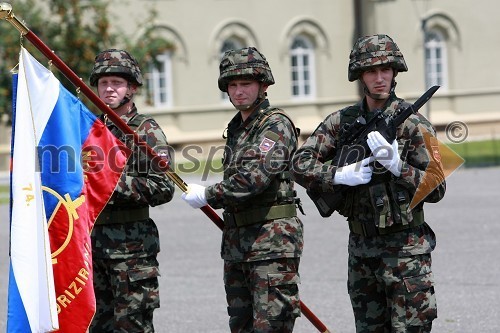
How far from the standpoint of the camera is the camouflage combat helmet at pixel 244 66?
6.54 m

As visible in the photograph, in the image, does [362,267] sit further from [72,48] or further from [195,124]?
[195,124]

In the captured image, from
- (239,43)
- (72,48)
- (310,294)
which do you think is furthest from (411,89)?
(310,294)

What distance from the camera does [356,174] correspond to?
6.21m

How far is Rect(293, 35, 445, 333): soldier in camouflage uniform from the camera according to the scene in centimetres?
623

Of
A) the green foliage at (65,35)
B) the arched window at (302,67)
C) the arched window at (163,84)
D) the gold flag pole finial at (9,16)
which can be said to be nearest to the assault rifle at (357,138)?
the gold flag pole finial at (9,16)

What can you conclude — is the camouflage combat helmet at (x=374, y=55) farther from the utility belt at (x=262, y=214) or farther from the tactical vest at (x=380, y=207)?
the utility belt at (x=262, y=214)

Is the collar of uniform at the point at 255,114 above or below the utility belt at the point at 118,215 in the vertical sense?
above

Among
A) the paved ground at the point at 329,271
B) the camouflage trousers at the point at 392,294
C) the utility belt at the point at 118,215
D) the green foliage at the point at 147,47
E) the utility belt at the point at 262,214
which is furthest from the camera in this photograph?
the green foliage at the point at 147,47

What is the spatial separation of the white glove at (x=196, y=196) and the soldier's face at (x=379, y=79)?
1153 millimetres

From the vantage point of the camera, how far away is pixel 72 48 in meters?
25.6

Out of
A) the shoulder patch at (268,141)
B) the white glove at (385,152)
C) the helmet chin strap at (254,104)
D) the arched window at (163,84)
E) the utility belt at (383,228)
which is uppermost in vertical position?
the arched window at (163,84)

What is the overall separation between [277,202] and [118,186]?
103cm

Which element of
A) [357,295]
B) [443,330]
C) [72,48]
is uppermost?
[72,48]

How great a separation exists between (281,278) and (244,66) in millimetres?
1249
